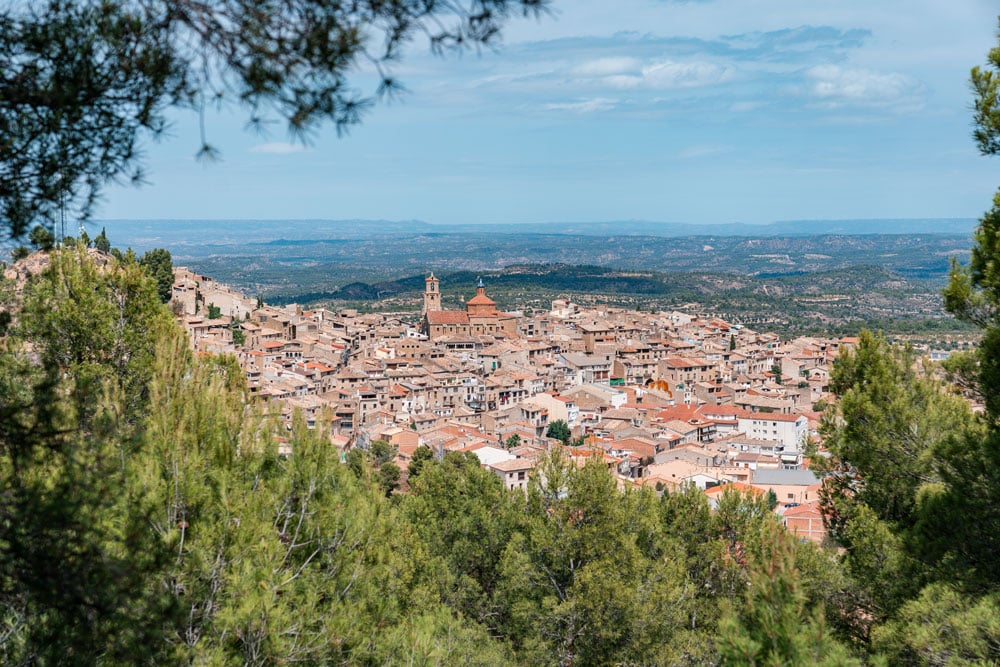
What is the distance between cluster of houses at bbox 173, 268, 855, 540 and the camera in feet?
113

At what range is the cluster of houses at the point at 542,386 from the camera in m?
34.3

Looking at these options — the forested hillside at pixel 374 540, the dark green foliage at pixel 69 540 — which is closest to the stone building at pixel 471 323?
the forested hillside at pixel 374 540

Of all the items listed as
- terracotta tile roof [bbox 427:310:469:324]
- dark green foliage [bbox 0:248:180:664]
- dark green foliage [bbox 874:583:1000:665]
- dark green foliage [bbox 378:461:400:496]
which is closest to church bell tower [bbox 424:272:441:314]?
terracotta tile roof [bbox 427:310:469:324]

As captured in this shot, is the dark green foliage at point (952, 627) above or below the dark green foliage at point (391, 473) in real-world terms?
above

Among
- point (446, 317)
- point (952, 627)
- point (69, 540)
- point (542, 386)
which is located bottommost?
point (542, 386)

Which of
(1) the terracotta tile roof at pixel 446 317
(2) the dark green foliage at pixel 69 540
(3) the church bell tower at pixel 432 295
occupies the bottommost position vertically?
(1) the terracotta tile roof at pixel 446 317

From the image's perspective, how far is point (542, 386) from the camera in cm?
5072

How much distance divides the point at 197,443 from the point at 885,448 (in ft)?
22.0

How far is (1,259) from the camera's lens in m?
3.60

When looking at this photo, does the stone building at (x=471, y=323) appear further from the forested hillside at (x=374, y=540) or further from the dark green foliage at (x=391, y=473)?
the forested hillside at (x=374, y=540)

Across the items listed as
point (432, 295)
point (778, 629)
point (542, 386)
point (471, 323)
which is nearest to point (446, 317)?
point (471, 323)

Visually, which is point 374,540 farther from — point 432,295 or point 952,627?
point 432,295

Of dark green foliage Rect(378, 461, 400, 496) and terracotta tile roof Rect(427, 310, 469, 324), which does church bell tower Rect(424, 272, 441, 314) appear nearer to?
terracotta tile roof Rect(427, 310, 469, 324)

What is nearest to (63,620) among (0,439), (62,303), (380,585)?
(0,439)
